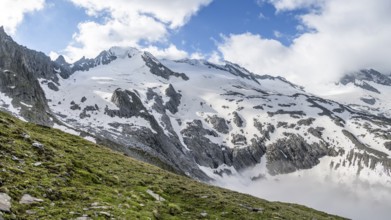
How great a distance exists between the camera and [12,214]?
1766 cm

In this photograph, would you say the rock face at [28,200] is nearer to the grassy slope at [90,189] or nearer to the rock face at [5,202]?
the grassy slope at [90,189]

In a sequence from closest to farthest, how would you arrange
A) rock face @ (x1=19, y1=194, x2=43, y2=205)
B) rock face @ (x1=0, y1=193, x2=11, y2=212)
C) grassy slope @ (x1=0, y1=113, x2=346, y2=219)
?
rock face @ (x1=0, y1=193, x2=11, y2=212) < rock face @ (x1=19, y1=194, x2=43, y2=205) < grassy slope @ (x1=0, y1=113, x2=346, y2=219)

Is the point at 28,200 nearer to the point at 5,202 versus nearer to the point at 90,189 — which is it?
the point at 5,202

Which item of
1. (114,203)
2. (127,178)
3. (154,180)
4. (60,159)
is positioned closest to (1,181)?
(114,203)

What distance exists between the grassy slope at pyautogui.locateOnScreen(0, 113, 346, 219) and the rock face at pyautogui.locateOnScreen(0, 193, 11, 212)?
0.27 metres

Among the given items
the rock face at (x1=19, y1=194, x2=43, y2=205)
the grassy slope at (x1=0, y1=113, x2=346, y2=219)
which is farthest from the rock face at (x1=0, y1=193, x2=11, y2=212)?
the rock face at (x1=19, y1=194, x2=43, y2=205)

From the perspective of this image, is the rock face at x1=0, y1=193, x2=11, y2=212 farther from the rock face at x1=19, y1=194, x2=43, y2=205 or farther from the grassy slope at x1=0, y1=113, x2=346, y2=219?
the rock face at x1=19, y1=194, x2=43, y2=205

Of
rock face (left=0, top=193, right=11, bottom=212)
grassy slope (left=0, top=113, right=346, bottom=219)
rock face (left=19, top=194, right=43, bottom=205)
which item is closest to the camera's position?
rock face (left=0, top=193, right=11, bottom=212)

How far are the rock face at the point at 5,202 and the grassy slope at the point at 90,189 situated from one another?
272 mm

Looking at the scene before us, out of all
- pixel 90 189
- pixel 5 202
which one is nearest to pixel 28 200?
pixel 5 202

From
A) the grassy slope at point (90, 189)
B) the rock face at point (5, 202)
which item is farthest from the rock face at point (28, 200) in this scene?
the rock face at point (5, 202)

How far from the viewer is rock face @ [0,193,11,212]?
17.6 meters

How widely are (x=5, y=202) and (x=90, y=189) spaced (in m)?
7.49

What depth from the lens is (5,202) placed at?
18.2 meters
